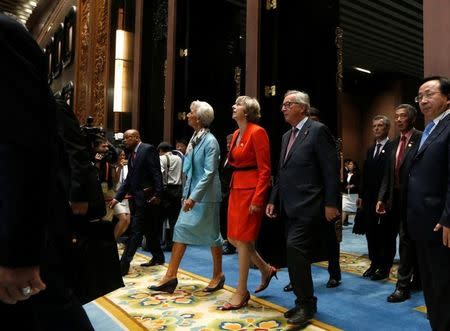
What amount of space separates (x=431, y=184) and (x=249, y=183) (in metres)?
1.24

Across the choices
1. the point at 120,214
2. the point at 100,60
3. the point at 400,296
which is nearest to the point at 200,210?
the point at 120,214

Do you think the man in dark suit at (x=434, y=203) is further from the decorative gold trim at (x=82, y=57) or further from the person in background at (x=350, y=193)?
the decorative gold trim at (x=82, y=57)

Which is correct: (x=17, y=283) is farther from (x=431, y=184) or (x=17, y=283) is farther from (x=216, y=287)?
(x=216, y=287)

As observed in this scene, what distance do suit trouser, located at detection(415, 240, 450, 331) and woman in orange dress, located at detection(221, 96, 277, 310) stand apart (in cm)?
112

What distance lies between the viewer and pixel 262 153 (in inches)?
117

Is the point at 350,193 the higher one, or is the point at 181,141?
the point at 181,141

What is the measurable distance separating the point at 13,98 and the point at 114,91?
7249 millimetres

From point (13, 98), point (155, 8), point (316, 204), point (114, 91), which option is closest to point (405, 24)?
point (155, 8)

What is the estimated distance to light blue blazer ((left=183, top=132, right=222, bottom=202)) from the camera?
3182 mm

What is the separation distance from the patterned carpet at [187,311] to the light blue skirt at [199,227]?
41cm

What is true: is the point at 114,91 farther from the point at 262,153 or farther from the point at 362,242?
the point at 262,153

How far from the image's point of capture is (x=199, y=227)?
10.7ft

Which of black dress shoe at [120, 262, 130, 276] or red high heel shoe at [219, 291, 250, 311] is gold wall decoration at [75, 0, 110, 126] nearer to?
black dress shoe at [120, 262, 130, 276]

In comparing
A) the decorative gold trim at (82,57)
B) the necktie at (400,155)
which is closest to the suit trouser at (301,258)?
the necktie at (400,155)
